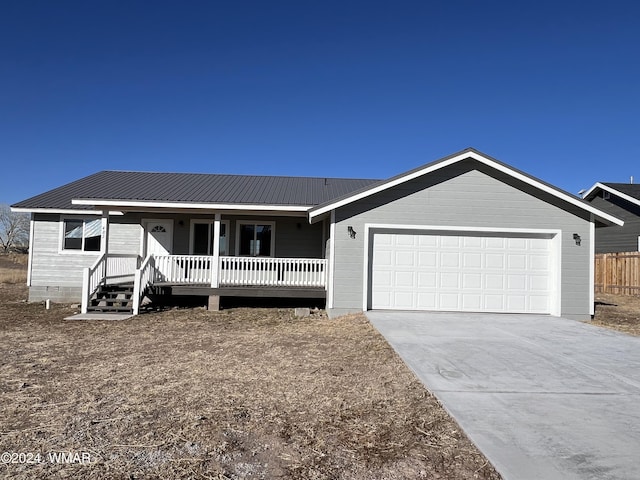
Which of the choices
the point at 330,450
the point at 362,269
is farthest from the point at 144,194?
the point at 330,450

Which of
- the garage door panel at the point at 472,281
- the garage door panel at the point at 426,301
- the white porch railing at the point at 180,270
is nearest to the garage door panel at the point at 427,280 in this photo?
the garage door panel at the point at 426,301

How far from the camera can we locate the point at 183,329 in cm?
907

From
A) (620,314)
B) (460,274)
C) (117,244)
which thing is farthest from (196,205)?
(620,314)

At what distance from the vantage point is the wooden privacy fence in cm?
1786

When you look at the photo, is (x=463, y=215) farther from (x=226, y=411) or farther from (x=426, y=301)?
(x=226, y=411)

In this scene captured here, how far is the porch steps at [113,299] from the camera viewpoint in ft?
Answer: 36.2

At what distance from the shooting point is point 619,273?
18.7 m

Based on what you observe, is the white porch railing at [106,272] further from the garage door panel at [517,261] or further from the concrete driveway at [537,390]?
the garage door panel at [517,261]

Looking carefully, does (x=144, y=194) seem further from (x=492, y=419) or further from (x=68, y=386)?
(x=492, y=419)

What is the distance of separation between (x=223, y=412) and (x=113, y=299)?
8.54m

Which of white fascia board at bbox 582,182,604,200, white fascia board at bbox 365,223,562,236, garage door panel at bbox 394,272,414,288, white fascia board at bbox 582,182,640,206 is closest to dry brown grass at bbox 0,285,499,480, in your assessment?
garage door panel at bbox 394,272,414,288

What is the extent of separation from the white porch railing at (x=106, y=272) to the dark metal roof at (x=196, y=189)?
1.86 meters

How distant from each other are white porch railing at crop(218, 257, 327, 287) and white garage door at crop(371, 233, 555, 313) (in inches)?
78.2

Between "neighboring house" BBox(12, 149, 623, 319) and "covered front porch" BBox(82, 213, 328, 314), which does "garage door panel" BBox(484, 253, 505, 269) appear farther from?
"covered front porch" BBox(82, 213, 328, 314)
